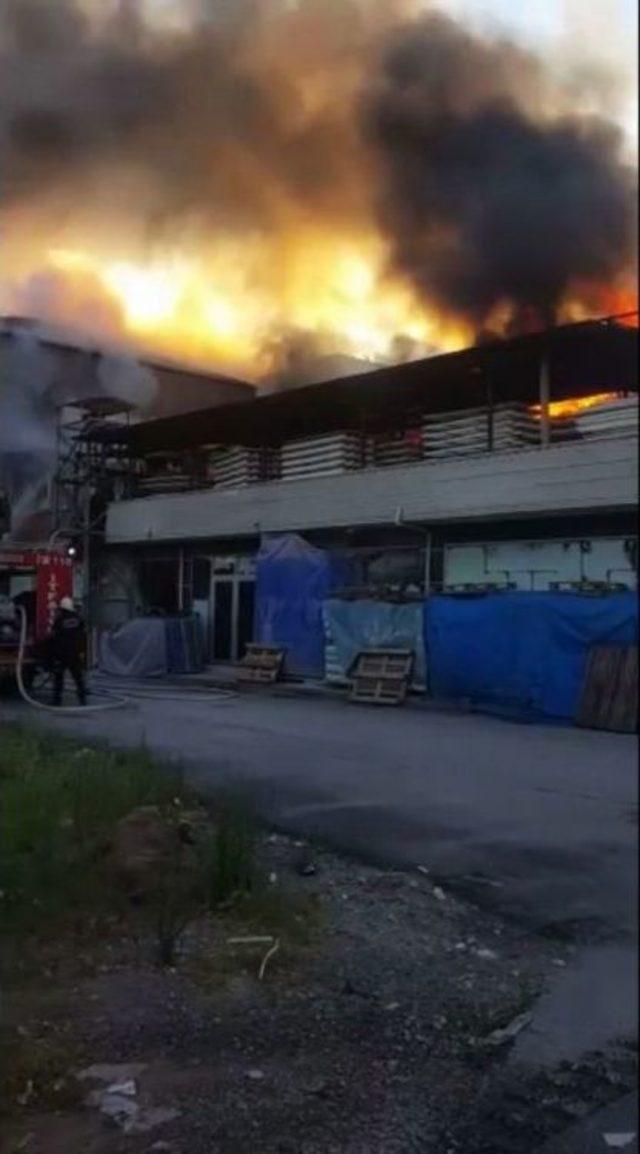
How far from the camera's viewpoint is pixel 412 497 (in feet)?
4.28

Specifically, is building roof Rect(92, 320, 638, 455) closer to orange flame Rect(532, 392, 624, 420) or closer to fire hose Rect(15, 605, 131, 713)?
orange flame Rect(532, 392, 624, 420)

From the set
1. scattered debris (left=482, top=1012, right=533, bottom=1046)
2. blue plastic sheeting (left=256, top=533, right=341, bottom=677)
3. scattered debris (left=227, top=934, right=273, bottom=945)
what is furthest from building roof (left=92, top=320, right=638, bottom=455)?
scattered debris (left=227, top=934, right=273, bottom=945)

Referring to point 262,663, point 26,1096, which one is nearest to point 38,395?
point 262,663

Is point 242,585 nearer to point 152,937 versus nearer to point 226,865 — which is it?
point 226,865

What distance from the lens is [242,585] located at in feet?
4.99

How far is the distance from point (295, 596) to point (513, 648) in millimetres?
325

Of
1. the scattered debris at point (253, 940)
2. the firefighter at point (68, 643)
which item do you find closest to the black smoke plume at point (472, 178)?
the firefighter at point (68, 643)

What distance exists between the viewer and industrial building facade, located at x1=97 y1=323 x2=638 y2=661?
1129 mm

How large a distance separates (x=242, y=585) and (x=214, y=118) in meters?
0.63

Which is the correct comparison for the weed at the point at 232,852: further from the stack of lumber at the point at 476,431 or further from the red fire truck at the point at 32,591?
the stack of lumber at the point at 476,431

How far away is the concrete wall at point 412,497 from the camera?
111 centimetres

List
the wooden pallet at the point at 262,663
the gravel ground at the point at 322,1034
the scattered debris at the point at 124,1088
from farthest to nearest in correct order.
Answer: the scattered debris at the point at 124,1088
the gravel ground at the point at 322,1034
the wooden pallet at the point at 262,663

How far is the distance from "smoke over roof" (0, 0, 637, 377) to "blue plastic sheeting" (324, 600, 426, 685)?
33cm

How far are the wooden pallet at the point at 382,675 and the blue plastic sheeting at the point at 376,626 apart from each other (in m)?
0.01
